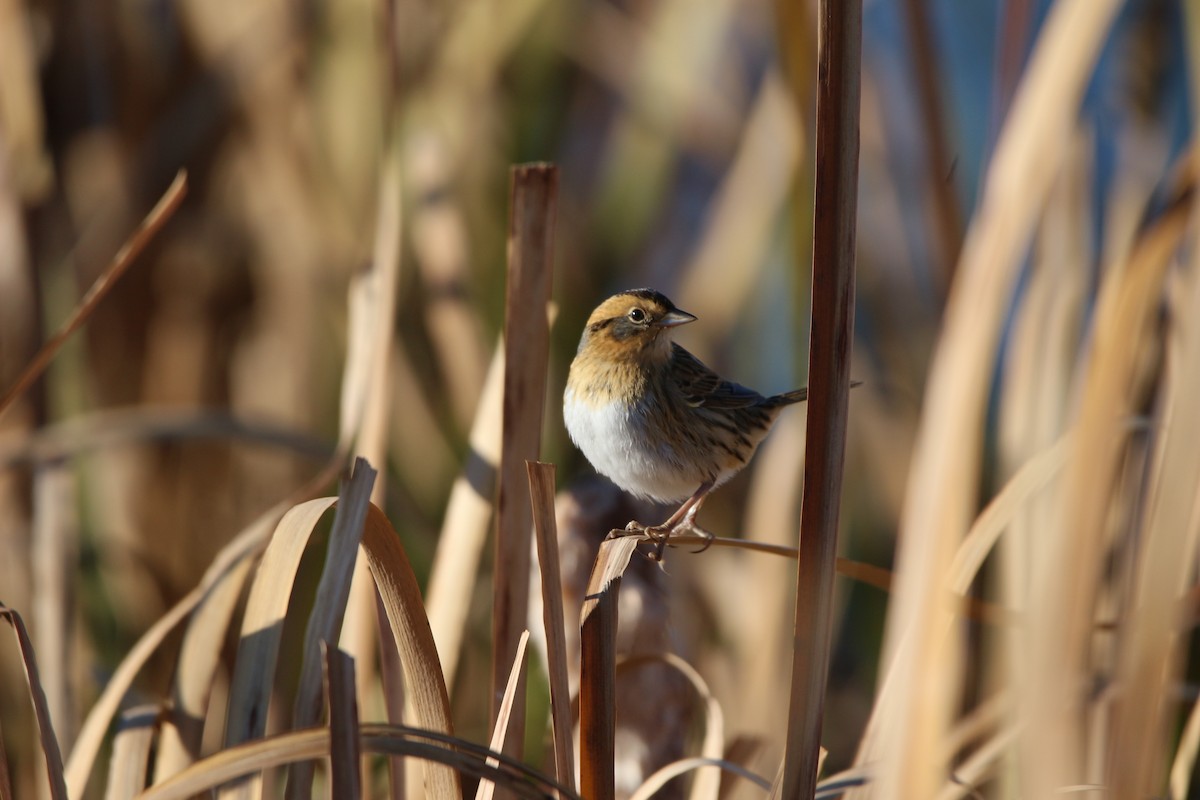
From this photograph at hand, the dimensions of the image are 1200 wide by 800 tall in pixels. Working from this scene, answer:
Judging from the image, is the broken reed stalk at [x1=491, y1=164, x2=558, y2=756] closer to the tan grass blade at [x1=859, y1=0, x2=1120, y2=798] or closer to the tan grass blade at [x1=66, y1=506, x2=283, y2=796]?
the tan grass blade at [x1=66, y1=506, x2=283, y2=796]

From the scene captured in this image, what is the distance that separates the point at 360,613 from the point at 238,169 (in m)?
1.82

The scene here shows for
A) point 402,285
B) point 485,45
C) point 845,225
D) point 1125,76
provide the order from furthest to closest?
point 402,285 < point 485,45 < point 1125,76 < point 845,225

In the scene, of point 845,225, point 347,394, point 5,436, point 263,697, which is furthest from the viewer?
point 5,436

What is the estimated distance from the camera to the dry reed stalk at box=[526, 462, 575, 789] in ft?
3.67

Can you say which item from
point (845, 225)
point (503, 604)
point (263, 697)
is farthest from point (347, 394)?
point (845, 225)

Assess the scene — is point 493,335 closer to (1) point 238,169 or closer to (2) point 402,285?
(2) point 402,285

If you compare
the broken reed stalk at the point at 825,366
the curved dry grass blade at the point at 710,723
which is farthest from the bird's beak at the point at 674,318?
the broken reed stalk at the point at 825,366

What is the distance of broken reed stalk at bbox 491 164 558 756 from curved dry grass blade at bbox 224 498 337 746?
0.30 m

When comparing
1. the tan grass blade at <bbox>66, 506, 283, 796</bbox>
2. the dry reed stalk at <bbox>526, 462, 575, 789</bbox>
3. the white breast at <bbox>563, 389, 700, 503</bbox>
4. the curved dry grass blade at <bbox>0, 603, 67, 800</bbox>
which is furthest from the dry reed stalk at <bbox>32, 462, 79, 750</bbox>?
the dry reed stalk at <bbox>526, 462, 575, 789</bbox>

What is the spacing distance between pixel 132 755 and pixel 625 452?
921 millimetres

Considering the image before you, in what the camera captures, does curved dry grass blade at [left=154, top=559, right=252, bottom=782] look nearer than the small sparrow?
Yes

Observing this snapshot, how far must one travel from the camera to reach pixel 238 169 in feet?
Result: 9.87

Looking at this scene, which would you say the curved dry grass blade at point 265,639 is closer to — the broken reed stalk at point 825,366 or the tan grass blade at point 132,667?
the tan grass blade at point 132,667

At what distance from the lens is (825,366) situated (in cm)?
90
